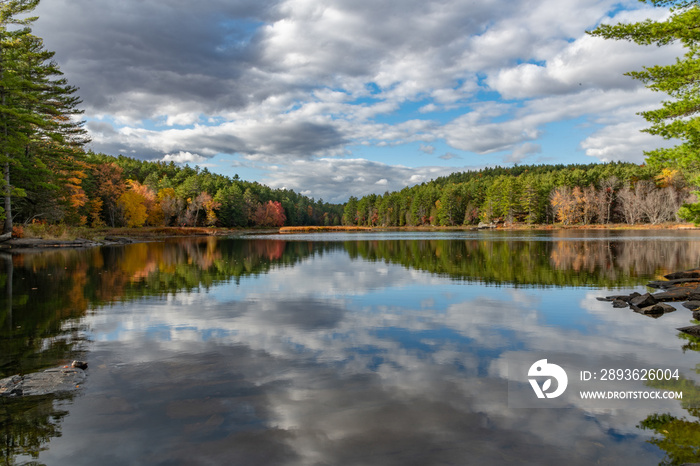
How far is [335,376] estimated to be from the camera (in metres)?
8.42

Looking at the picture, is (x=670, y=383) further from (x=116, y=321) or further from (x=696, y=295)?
(x=116, y=321)

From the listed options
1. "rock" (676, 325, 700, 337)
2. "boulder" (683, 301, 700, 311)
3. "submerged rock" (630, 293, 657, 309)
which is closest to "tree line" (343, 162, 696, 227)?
"boulder" (683, 301, 700, 311)

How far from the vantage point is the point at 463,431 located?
6219 mm

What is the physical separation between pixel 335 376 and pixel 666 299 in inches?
602

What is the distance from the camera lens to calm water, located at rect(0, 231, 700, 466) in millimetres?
5793

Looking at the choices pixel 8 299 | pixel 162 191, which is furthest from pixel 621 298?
pixel 162 191

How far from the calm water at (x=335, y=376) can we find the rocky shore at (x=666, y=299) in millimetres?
557

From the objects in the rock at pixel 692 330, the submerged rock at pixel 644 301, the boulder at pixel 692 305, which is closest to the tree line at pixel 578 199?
the boulder at pixel 692 305

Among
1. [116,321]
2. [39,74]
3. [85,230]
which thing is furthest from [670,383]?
[85,230]

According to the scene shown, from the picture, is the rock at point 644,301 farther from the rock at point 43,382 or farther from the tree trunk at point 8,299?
the tree trunk at point 8,299

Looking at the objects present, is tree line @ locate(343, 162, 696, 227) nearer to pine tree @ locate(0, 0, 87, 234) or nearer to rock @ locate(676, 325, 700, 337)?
rock @ locate(676, 325, 700, 337)

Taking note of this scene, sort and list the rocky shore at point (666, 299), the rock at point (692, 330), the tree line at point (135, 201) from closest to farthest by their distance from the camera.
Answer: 1. the rock at point (692, 330)
2. the rocky shore at point (666, 299)
3. the tree line at point (135, 201)

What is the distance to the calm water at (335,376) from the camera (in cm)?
579

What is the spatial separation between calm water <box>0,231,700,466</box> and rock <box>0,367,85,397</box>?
294 mm
